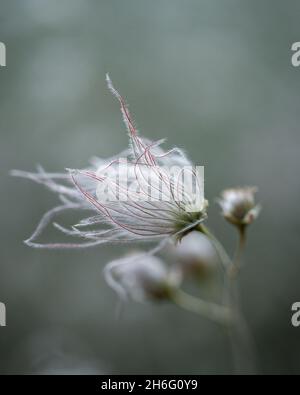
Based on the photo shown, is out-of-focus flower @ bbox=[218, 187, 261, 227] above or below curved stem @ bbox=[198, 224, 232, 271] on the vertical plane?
above

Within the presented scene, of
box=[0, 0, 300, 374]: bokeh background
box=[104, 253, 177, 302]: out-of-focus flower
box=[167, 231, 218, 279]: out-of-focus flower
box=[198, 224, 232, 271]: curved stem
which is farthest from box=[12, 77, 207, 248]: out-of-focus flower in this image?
box=[0, 0, 300, 374]: bokeh background

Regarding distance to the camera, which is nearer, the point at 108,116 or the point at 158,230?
the point at 158,230

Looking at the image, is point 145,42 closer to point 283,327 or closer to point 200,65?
point 200,65

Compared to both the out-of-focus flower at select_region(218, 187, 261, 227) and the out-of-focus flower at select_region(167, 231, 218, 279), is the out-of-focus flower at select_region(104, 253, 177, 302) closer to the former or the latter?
the out-of-focus flower at select_region(167, 231, 218, 279)

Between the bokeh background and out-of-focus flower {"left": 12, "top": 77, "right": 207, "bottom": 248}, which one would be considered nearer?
out-of-focus flower {"left": 12, "top": 77, "right": 207, "bottom": 248}

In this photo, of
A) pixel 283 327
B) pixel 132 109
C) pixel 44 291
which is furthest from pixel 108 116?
pixel 283 327

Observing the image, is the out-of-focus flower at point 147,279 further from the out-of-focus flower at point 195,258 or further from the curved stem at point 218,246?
the curved stem at point 218,246

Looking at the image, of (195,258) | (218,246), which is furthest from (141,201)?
(195,258)
